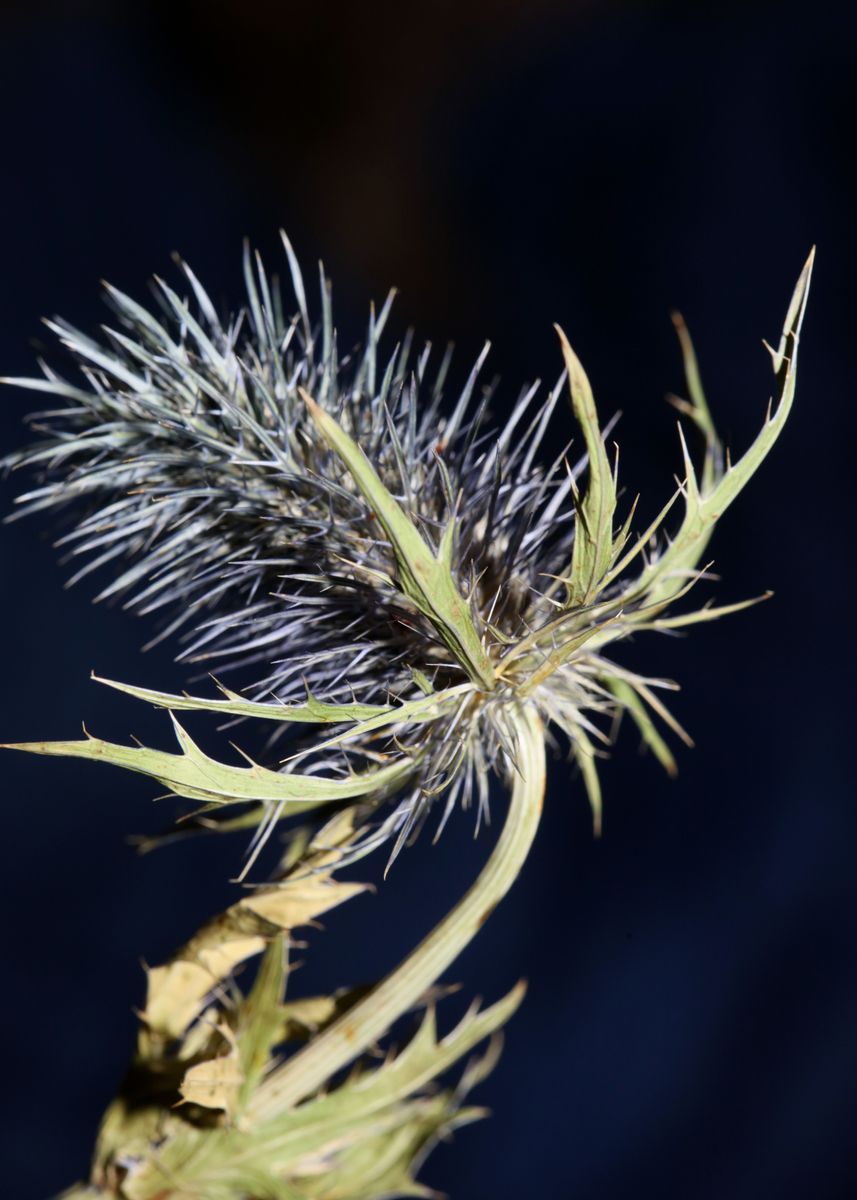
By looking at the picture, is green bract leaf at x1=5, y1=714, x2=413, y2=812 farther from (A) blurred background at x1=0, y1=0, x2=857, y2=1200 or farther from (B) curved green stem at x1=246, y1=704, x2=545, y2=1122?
(A) blurred background at x1=0, y1=0, x2=857, y2=1200

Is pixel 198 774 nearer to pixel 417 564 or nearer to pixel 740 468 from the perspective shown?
pixel 417 564

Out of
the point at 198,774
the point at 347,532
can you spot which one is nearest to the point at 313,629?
the point at 347,532

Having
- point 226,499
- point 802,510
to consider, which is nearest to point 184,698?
point 226,499

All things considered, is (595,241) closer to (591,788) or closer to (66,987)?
(591,788)

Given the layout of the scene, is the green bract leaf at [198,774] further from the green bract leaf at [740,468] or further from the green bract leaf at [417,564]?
→ the green bract leaf at [740,468]

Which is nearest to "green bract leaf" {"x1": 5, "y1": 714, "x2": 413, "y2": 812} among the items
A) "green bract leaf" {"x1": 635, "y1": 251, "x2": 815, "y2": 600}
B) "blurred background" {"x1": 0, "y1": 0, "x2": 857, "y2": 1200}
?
"green bract leaf" {"x1": 635, "y1": 251, "x2": 815, "y2": 600}

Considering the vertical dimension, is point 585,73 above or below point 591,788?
above
